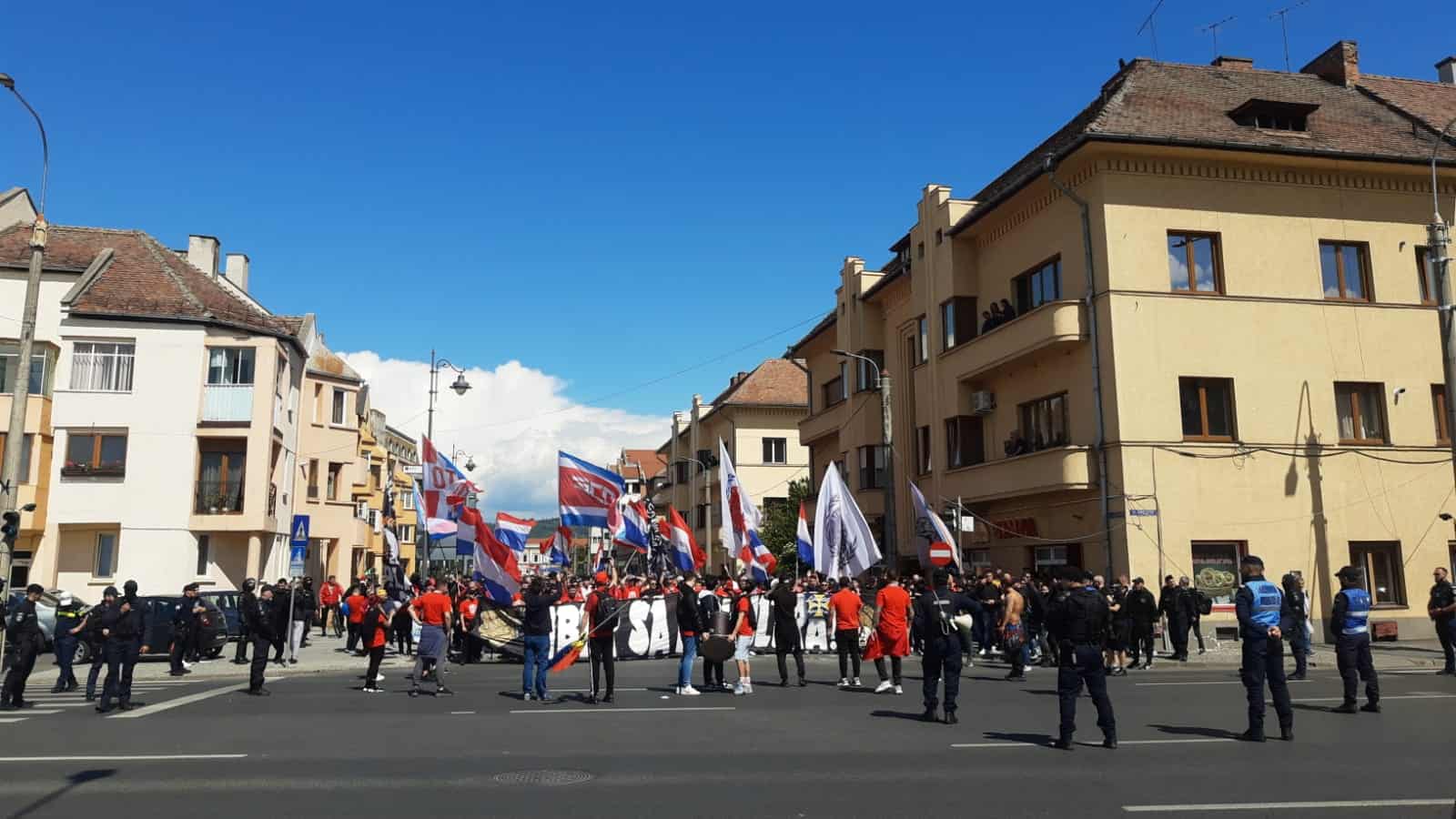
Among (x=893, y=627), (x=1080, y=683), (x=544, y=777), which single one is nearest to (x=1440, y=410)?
(x=893, y=627)

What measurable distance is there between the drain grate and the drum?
607 centimetres

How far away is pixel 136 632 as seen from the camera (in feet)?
44.9

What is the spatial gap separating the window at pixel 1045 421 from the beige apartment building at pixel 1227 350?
2.7 inches

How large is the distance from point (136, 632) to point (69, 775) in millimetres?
5404

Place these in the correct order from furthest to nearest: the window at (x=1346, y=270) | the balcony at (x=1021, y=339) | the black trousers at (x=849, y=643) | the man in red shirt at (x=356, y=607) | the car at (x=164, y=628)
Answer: the window at (x=1346, y=270) → the balcony at (x=1021, y=339) → the man in red shirt at (x=356, y=607) → the car at (x=164, y=628) → the black trousers at (x=849, y=643)

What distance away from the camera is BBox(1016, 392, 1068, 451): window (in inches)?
1005

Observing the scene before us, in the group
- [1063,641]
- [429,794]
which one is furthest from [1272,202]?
[429,794]

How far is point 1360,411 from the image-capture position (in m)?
24.7

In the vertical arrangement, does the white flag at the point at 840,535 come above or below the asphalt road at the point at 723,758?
above

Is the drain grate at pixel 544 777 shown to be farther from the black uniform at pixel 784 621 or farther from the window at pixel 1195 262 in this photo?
the window at pixel 1195 262

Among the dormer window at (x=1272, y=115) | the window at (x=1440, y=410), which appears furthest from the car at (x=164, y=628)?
the window at (x=1440, y=410)

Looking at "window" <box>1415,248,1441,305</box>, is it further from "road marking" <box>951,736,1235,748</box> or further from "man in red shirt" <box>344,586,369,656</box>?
"man in red shirt" <box>344,586,369,656</box>

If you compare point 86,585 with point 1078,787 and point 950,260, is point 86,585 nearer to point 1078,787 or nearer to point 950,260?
point 950,260

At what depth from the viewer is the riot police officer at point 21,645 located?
45.3 feet
